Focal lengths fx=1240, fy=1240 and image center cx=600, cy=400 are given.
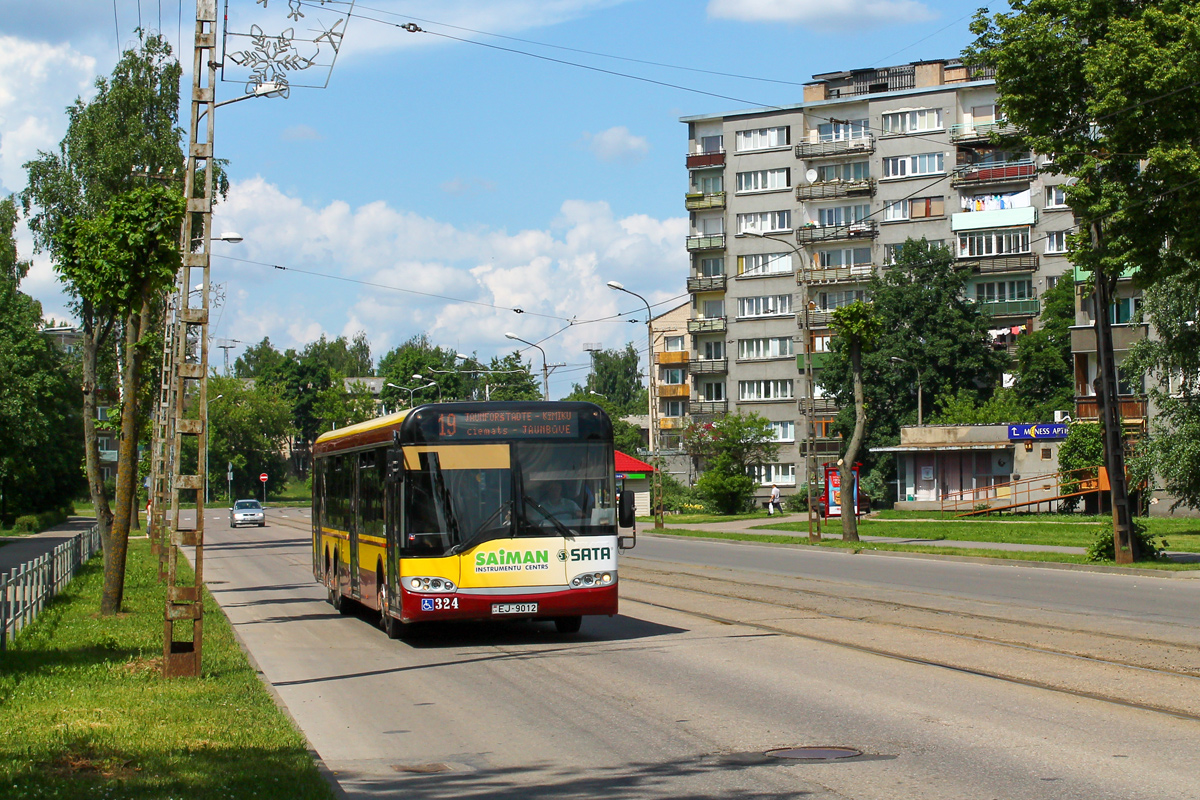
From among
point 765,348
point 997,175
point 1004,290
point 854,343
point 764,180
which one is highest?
point 764,180

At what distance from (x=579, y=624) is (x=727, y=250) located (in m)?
72.4

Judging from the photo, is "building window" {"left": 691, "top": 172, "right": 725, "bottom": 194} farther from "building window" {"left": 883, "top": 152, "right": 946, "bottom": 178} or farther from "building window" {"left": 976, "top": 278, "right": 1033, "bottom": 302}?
"building window" {"left": 976, "top": 278, "right": 1033, "bottom": 302}

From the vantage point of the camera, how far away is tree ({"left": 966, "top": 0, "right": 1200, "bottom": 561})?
74.7 feet

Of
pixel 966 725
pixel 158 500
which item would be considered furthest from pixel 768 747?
pixel 158 500

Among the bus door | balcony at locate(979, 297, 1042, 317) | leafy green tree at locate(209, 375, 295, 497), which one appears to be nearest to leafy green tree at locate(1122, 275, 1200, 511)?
the bus door

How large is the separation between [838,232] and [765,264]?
211 inches

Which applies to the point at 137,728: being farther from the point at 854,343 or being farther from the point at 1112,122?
the point at 854,343

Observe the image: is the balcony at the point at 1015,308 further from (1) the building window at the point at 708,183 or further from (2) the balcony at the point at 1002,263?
(1) the building window at the point at 708,183

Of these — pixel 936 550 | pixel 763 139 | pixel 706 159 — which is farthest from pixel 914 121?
pixel 936 550

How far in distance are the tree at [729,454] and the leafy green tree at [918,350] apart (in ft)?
19.0

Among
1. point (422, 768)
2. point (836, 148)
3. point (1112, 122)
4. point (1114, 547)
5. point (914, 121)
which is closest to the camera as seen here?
point (422, 768)

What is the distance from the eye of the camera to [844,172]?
8262 cm

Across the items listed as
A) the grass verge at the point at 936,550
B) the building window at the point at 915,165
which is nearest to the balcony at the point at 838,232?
the building window at the point at 915,165

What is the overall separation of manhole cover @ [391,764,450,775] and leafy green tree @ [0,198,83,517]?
4407 centimetres
